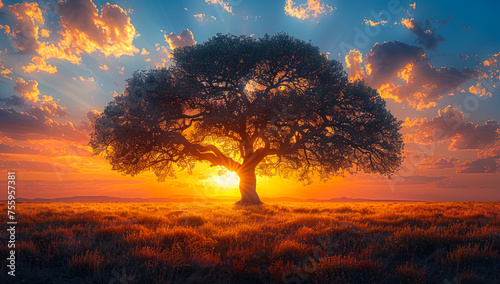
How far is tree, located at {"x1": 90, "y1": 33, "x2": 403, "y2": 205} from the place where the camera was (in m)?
17.9

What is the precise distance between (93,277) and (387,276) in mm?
5176

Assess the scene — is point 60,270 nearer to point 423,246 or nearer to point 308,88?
point 423,246

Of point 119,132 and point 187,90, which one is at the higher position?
point 187,90

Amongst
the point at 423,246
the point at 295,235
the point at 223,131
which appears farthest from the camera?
the point at 223,131

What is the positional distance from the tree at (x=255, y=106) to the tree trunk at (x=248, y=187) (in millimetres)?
4269

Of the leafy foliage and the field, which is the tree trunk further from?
the field

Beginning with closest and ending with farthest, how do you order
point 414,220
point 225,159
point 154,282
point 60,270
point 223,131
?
point 154,282 < point 60,270 < point 414,220 < point 223,131 < point 225,159

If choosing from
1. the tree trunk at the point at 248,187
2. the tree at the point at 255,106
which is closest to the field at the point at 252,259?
the tree at the point at 255,106

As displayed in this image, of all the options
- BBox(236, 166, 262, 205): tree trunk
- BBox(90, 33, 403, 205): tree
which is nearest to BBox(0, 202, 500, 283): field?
BBox(90, 33, 403, 205): tree

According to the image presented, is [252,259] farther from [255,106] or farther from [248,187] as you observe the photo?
[248,187]

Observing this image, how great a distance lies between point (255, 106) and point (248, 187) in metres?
8.06

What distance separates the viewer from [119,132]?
17.4 m

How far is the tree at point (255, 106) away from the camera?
58.9ft

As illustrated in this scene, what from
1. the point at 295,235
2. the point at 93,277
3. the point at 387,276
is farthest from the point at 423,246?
the point at 93,277
